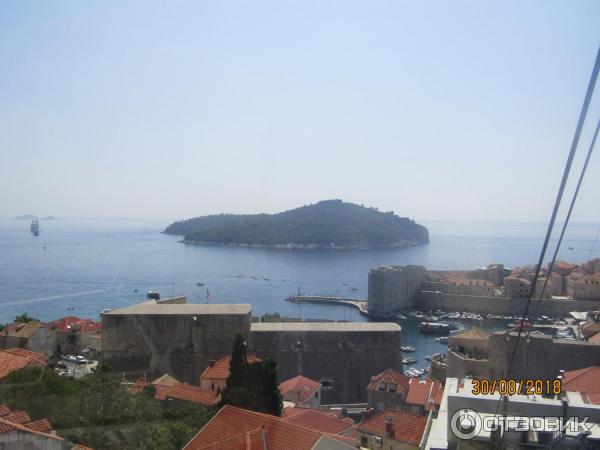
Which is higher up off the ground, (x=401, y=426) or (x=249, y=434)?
(x=249, y=434)

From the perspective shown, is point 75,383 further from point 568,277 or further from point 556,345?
point 568,277

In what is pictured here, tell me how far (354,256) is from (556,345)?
4378 cm

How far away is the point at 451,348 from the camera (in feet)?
27.8

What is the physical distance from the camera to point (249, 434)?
3457 millimetres

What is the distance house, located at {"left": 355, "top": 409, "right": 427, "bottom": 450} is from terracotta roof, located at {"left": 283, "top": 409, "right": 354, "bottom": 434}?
183 millimetres

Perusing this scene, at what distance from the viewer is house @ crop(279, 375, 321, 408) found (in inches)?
287

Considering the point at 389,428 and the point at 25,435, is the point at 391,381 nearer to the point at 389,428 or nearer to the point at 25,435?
the point at 389,428

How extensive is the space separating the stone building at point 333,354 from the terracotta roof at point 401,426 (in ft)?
12.4

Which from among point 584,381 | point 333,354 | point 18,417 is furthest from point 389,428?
point 333,354

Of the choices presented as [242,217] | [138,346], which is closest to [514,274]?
[138,346]

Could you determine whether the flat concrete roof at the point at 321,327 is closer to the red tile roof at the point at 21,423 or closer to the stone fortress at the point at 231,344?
the stone fortress at the point at 231,344

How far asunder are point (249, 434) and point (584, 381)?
3.56 metres
